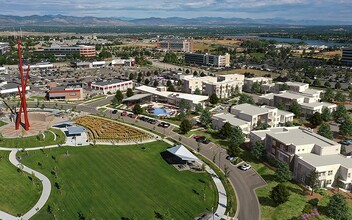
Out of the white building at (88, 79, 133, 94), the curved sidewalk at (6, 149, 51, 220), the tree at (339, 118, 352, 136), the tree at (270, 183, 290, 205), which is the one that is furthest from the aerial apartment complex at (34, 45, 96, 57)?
the tree at (270, 183, 290, 205)

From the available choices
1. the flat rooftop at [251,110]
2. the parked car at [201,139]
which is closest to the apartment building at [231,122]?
→ the flat rooftop at [251,110]

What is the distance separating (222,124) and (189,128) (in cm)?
701

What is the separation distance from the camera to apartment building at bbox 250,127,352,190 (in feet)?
141

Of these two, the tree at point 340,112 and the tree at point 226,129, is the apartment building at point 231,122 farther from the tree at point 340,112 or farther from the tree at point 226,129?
the tree at point 340,112

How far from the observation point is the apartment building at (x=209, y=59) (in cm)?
15912

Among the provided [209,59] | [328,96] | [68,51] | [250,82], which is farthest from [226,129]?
[68,51]

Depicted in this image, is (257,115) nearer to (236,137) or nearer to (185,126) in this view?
(236,137)

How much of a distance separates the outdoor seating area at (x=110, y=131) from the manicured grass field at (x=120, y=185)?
14.5 ft

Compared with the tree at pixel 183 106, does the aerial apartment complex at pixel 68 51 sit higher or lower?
higher

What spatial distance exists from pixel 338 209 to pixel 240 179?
44.0 feet

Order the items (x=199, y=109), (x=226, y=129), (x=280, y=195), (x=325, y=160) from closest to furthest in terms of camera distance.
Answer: (x=280, y=195)
(x=325, y=160)
(x=226, y=129)
(x=199, y=109)

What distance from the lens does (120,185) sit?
43.7 meters

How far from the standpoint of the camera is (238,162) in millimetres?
51000

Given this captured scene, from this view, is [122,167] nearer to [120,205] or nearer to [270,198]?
[120,205]
